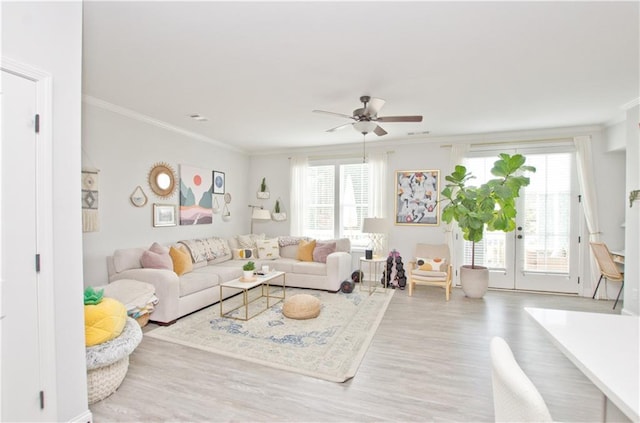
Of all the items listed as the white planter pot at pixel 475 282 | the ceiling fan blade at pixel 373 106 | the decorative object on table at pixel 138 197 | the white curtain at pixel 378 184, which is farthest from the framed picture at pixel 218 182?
the white planter pot at pixel 475 282

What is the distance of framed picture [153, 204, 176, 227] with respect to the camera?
184 inches

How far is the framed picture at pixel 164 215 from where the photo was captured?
467 cm

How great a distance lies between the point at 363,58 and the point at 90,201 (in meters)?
3.40

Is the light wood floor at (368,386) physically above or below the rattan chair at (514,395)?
below

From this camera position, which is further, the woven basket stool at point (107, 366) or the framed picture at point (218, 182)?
the framed picture at point (218, 182)

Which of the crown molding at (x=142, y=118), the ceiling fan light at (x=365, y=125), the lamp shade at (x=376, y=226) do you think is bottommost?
the lamp shade at (x=376, y=226)

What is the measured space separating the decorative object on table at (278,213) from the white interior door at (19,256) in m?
4.92

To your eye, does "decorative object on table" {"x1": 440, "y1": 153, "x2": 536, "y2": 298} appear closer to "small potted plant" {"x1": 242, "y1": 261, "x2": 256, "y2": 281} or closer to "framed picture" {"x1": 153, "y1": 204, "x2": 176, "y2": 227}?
"small potted plant" {"x1": 242, "y1": 261, "x2": 256, "y2": 281}

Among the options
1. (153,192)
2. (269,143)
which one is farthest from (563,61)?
(153,192)

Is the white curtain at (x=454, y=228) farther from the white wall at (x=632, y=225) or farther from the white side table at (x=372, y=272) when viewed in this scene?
the white wall at (x=632, y=225)

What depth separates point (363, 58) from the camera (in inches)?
107

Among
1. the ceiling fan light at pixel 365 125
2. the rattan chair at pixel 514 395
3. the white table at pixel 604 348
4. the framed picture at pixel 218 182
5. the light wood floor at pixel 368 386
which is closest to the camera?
the rattan chair at pixel 514 395

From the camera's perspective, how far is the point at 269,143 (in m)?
6.12

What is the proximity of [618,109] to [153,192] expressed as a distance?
20.7ft
